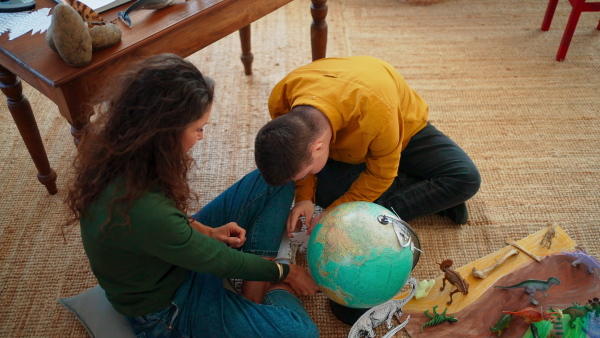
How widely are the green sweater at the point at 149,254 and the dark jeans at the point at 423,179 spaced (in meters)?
0.55

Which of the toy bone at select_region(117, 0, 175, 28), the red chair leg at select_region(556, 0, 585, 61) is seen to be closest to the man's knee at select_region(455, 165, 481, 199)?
the toy bone at select_region(117, 0, 175, 28)

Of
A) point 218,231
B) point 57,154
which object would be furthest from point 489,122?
point 57,154

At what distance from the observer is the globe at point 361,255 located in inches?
54.1

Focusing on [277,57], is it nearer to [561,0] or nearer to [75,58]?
[75,58]

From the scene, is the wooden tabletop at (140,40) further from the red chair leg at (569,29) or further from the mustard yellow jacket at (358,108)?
the red chair leg at (569,29)

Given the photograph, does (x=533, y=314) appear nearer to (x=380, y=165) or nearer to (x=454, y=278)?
(x=454, y=278)

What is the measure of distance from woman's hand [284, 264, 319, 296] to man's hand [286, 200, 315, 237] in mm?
138

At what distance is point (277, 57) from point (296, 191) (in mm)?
1247

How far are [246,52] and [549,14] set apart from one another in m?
1.72

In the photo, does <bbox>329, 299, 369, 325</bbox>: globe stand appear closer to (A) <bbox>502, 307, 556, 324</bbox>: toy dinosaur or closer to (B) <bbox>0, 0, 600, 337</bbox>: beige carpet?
(B) <bbox>0, 0, 600, 337</bbox>: beige carpet

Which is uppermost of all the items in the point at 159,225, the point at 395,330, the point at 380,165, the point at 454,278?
the point at 159,225

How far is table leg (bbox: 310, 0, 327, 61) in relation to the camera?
224 centimetres

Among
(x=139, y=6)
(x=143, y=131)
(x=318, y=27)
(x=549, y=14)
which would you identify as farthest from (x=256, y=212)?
(x=549, y=14)

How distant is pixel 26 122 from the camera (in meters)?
1.86
